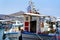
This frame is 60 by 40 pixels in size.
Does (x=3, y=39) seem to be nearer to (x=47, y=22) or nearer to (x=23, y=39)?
(x=23, y=39)

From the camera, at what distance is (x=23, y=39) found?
10477 millimetres

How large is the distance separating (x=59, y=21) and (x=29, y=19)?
5.24 metres

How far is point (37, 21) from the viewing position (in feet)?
37.0

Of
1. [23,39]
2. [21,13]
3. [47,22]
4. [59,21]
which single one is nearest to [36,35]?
[23,39]

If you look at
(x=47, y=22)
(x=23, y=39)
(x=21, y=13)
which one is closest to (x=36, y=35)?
(x=23, y=39)

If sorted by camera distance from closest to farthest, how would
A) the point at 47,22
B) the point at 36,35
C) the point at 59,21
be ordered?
the point at 36,35, the point at 47,22, the point at 59,21

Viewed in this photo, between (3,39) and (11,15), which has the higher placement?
(11,15)

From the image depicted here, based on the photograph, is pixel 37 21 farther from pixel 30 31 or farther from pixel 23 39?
pixel 23 39

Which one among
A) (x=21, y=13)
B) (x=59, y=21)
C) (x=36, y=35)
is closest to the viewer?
(x=36, y=35)

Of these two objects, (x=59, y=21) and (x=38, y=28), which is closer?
(x=38, y=28)

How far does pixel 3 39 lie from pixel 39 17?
218cm

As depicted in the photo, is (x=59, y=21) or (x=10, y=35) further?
(x=59, y=21)

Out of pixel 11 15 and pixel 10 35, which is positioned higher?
pixel 11 15

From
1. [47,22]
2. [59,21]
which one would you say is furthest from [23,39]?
[59,21]
